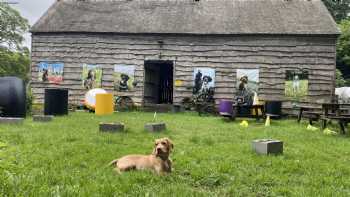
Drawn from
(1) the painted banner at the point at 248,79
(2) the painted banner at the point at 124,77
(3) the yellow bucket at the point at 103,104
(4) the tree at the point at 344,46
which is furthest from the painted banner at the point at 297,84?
(4) the tree at the point at 344,46

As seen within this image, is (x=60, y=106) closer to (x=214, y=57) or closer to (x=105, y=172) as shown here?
(x=214, y=57)

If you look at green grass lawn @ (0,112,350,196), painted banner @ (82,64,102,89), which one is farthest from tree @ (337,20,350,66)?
green grass lawn @ (0,112,350,196)

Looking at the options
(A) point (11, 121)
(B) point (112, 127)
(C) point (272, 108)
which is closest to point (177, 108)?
(C) point (272, 108)

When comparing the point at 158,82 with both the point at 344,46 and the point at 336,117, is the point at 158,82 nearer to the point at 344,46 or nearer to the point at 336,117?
the point at 336,117

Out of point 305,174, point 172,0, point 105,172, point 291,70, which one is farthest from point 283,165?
point 172,0

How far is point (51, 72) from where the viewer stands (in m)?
A: 23.3

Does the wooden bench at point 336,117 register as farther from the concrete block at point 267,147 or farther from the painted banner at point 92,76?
the painted banner at point 92,76

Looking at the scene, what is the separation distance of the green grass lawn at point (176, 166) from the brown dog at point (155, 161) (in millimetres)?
154

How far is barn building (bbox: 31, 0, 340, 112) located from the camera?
69.5 ft

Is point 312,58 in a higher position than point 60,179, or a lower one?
higher

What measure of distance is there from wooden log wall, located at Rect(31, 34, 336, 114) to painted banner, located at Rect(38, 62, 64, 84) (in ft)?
0.77

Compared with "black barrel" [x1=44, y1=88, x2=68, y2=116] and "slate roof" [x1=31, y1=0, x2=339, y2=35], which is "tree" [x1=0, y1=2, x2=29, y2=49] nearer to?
"slate roof" [x1=31, y1=0, x2=339, y2=35]

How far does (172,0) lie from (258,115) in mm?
10728

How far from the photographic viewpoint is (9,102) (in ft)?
48.6
